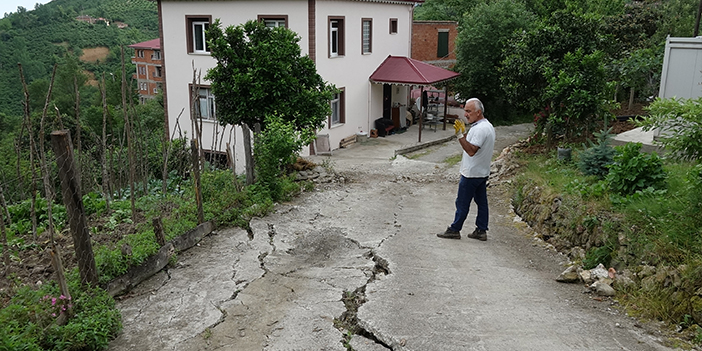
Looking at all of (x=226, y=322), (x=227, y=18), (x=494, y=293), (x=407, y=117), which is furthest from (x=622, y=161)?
(x=407, y=117)

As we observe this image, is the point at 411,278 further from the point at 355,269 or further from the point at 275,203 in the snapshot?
the point at 275,203

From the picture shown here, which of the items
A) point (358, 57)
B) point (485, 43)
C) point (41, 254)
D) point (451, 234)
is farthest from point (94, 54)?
point (451, 234)

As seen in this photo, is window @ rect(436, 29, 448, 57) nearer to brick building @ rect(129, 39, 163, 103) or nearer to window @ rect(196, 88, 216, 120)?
window @ rect(196, 88, 216, 120)

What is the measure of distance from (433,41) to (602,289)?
25.0 metres

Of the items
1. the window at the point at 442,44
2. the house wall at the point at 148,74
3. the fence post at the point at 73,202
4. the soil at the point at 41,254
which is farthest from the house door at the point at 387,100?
the house wall at the point at 148,74

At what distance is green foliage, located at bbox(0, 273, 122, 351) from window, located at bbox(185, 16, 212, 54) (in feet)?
49.7

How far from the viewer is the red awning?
63.6ft

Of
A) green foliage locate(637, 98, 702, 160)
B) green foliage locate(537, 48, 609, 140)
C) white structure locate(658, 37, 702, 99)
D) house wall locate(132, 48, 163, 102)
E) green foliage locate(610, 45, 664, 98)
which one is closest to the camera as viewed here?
green foliage locate(637, 98, 702, 160)

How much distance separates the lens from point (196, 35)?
1878cm

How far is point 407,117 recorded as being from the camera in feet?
73.8

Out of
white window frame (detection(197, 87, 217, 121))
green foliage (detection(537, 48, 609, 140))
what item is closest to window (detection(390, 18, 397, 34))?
white window frame (detection(197, 87, 217, 121))

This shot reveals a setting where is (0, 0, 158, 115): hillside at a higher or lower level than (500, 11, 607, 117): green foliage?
higher

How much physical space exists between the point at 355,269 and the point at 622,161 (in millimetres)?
3605

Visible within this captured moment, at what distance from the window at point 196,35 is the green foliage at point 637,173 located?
50.0ft
